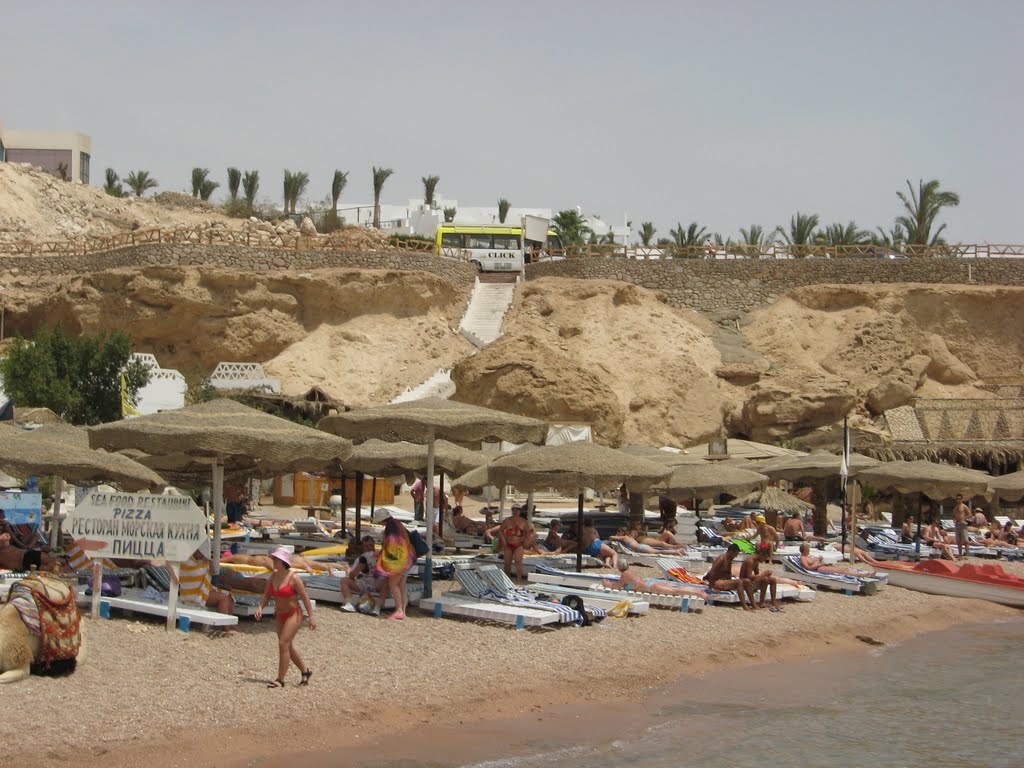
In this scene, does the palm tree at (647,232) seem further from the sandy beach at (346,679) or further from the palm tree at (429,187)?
the sandy beach at (346,679)

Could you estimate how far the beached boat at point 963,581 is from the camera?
1636 cm

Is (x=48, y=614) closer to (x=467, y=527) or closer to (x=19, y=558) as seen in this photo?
(x=19, y=558)

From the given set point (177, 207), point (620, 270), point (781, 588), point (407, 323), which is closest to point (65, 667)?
point (781, 588)

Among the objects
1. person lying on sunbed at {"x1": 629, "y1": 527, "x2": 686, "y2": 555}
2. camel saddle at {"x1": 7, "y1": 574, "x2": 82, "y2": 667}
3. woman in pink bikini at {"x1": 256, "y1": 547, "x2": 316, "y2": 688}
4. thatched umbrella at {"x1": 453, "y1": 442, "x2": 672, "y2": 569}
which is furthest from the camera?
person lying on sunbed at {"x1": 629, "y1": 527, "x2": 686, "y2": 555}

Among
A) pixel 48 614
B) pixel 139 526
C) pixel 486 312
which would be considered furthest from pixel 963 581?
pixel 486 312

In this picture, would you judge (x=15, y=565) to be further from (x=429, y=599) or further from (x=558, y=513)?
(x=558, y=513)

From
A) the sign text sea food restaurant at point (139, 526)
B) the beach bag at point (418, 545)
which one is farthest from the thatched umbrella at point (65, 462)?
the beach bag at point (418, 545)

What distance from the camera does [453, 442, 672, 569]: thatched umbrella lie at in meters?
12.9

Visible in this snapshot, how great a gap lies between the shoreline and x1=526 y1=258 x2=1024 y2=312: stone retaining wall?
1005 inches

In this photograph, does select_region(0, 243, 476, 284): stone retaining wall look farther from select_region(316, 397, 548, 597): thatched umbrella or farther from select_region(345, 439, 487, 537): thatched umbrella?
select_region(316, 397, 548, 597): thatched umbrella

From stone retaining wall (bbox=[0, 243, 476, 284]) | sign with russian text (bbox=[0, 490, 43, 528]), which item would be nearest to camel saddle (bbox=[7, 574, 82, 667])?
sign with russian text (bbox=[0, 490, 43, 528])

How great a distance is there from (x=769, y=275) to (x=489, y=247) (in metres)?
9.43

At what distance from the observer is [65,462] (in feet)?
36.8

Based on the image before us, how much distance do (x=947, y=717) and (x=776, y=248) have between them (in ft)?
98.5
